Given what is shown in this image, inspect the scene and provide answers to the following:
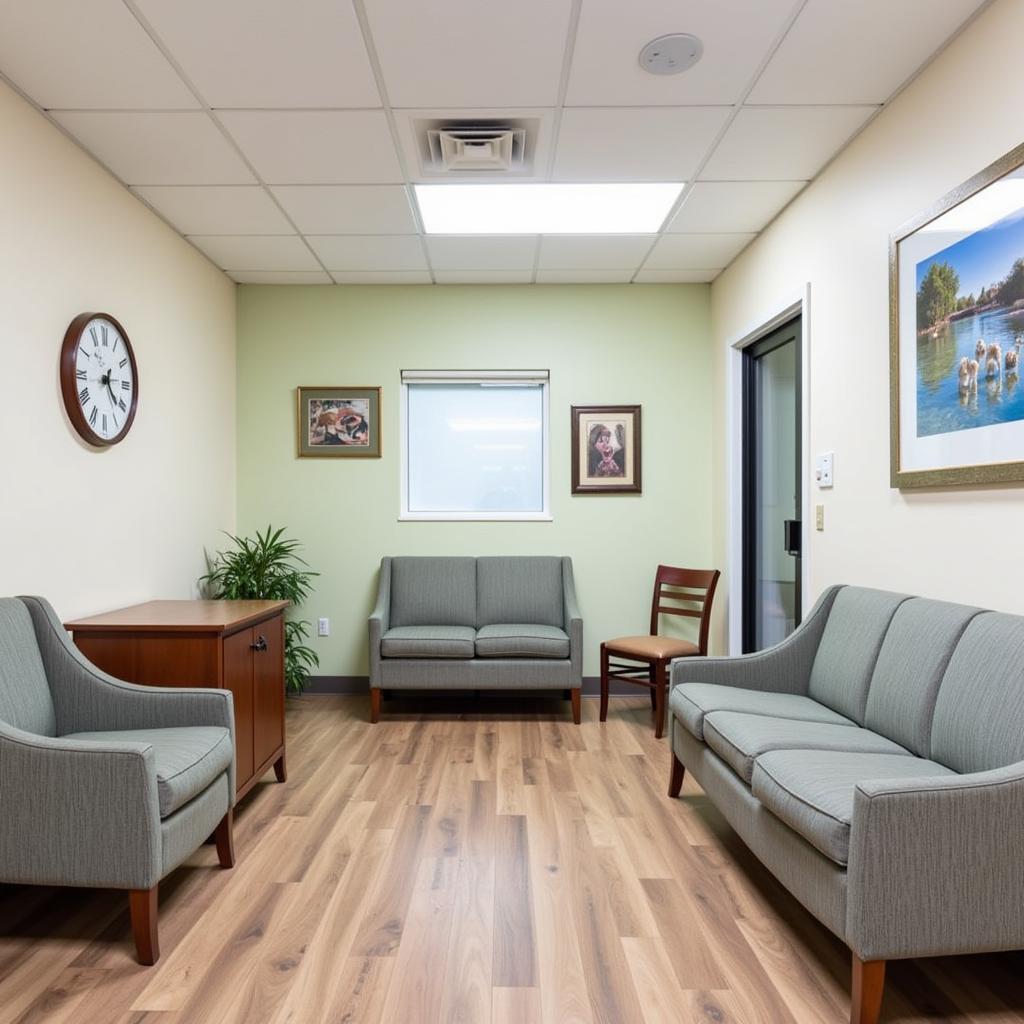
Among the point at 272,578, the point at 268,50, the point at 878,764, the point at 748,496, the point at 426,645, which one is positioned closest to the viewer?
the point at 878,764

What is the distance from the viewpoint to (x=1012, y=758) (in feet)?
5.16

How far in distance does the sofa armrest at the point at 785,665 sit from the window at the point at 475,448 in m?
1.89

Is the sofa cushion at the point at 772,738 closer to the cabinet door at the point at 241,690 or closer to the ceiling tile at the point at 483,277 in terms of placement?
the cabinet door at the point at 241,690

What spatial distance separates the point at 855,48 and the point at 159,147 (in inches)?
89.0

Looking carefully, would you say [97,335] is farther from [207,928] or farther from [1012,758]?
[1012,758]

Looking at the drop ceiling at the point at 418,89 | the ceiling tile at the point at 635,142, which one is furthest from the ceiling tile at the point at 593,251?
the ceiling tile at the point at 635,142

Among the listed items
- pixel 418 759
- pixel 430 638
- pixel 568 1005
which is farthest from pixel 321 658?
pixel 568 1005

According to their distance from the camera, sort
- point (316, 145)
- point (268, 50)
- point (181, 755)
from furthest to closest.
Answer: point (316, 145)
point (268, 50)
point (181, 755)

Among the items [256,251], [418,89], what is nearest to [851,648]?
[418,89]

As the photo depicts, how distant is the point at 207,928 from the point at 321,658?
2434 millimetres

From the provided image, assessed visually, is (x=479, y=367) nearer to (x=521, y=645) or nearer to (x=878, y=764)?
(x=521, y=645)

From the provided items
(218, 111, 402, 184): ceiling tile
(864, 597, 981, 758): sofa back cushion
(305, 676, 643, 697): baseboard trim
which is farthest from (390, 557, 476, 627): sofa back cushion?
(864, 597, 981, 758): sofa back cushion

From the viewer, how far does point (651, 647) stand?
3.67 m

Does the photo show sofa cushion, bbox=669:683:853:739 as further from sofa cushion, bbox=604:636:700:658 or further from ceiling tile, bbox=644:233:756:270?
ceiling tile, bbox=644:233:756:270
